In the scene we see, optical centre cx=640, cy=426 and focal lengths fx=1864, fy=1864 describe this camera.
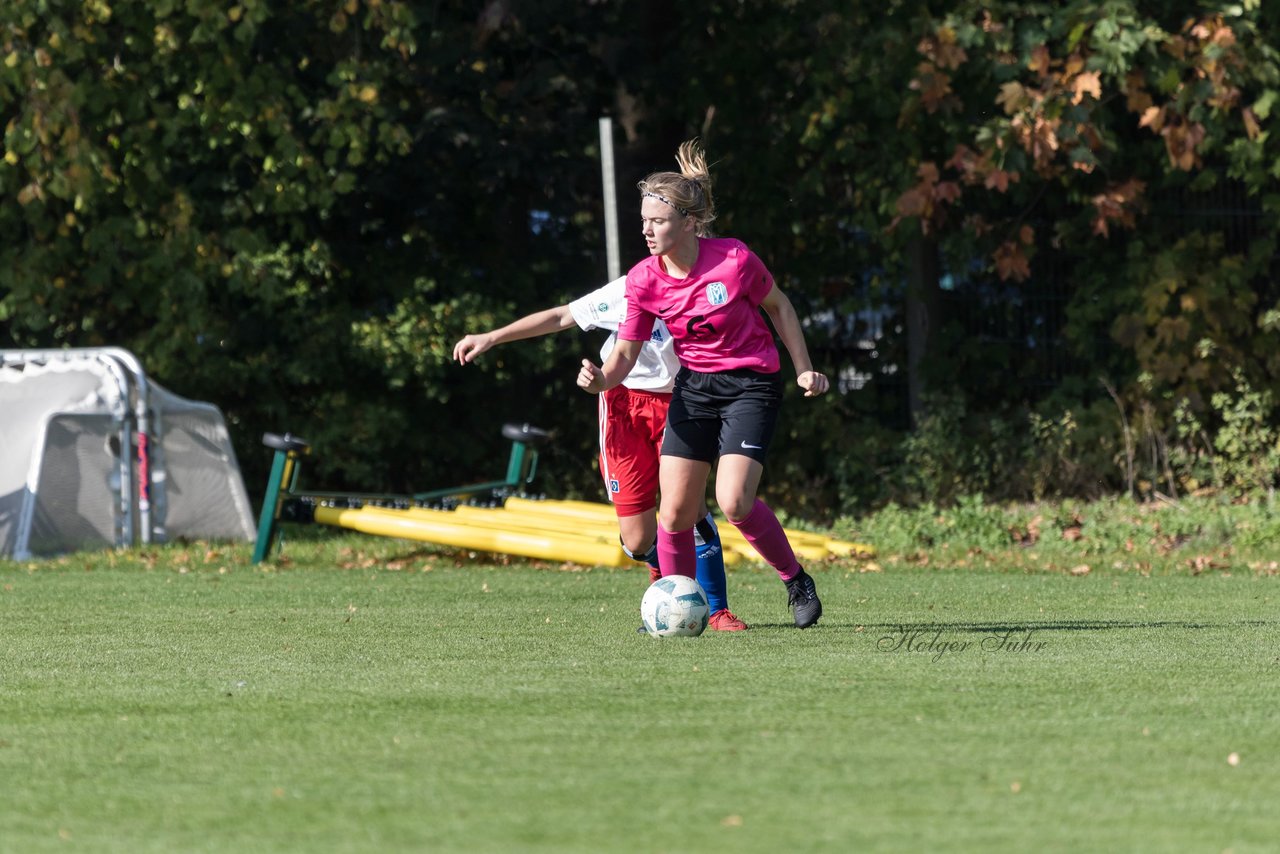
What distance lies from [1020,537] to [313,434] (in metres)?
6.07

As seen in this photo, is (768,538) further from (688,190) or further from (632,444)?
A: (688,190)

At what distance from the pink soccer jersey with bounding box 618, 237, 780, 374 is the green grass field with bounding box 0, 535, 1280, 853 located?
1108 mm

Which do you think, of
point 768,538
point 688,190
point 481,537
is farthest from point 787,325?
point 481,537

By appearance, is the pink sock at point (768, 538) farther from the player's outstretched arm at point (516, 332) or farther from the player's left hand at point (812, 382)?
the player's outstretched arm at point (516, 332)

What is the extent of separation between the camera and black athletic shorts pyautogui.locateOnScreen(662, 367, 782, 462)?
23.2 ft

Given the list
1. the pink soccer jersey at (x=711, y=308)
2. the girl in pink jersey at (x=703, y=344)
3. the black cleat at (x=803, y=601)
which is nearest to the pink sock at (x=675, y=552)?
the girl in pink jersey at (x=703, y=344)

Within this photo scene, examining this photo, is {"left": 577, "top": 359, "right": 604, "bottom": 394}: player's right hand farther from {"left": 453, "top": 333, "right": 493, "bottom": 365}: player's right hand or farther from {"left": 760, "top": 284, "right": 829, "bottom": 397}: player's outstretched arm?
{"left": 760, "top": 284, "right": 829, "bottom": 397}: player's outstretched arm

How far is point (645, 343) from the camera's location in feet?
Answer: 25.5

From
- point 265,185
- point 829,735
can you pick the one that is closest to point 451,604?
point 829,735

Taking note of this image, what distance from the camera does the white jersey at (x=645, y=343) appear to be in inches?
307

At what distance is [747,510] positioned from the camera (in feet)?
23.4

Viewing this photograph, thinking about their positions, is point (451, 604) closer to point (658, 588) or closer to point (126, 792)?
point (658, 588)

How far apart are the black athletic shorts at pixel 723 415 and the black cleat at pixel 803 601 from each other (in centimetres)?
69

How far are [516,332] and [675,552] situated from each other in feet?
3.57
